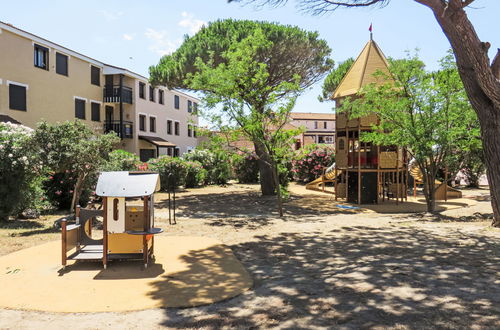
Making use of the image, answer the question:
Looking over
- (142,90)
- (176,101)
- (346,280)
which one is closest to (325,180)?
(346,280)

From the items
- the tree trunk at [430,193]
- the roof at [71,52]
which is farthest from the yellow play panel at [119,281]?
the roof at [71,52]

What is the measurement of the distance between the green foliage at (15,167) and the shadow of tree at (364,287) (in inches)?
246

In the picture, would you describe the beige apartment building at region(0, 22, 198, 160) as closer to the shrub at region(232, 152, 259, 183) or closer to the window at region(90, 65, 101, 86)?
the window at region(90, 65, 101, 86)

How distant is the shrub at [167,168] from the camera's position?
70.9 ft

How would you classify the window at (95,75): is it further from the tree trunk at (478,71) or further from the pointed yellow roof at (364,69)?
the tree trunk at (478,71)

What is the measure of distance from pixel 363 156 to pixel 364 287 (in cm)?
1340

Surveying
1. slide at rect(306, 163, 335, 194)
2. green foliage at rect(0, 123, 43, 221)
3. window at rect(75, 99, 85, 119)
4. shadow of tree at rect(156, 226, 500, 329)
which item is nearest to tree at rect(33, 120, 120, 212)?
green foliage at rect(0, 123, 43, 221)

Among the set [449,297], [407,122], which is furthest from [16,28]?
[449,297]

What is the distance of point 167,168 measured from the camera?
21.9 meters

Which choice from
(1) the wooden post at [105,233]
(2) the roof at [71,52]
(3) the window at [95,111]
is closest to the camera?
(1) the wooden post at [105,233]

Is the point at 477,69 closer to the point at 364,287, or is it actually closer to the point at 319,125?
the point at 364,287

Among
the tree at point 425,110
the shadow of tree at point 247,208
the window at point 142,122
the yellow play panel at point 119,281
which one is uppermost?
the window at point 142,122

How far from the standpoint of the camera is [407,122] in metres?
13.0

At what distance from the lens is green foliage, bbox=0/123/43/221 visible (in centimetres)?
1015
